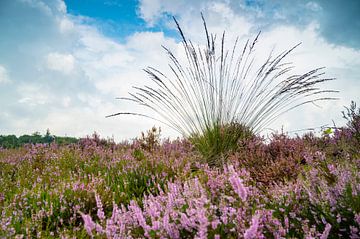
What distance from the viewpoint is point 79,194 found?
3875 millimetres

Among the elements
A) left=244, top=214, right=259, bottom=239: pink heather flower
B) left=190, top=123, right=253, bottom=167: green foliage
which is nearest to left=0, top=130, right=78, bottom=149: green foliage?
left=190, top=123, right=253, bottom=167: green foliage

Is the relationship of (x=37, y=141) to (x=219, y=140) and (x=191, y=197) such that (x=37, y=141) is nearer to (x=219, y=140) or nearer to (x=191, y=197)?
(x=219, y=140)

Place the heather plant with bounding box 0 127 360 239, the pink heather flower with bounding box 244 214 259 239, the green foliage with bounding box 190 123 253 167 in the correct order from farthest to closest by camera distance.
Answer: the green foliage with bounding box 190 123 253 167 → the heather plant with bounding box 0 127 360 239 → the pink heather flower with bounding box 244 214 259 239

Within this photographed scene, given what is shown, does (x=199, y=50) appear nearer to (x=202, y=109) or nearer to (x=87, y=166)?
(x=202, y=109)

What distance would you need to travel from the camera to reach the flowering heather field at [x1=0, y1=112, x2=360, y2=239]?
2012 mm

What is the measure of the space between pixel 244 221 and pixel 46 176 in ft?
13.5

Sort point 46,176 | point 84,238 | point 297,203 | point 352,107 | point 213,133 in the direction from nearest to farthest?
1. point 297,203
2. point 84,238
3. point 352,107
4. point 46,176
5. point 213,133

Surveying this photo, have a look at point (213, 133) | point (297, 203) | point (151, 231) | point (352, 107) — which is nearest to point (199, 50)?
point (213, 133)

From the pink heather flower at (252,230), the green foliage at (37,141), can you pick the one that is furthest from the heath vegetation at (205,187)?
the green foliage at (37,141)

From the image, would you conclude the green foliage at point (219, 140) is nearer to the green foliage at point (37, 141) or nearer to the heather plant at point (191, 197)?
the heather plant at point (191, 197)

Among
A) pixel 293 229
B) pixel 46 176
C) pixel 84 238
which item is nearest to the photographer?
pixel 293 229

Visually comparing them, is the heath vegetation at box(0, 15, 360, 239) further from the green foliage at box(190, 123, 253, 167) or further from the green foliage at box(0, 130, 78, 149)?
the green foliage at box(0, 130, 78, 149)

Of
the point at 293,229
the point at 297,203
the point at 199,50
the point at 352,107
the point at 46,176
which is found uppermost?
the point at 199,50

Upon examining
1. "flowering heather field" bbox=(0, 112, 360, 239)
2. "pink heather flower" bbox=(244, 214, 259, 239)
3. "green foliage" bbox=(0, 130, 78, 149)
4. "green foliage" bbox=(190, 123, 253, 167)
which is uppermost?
"green foliage" bbox=(0, 130, 78, 149)
